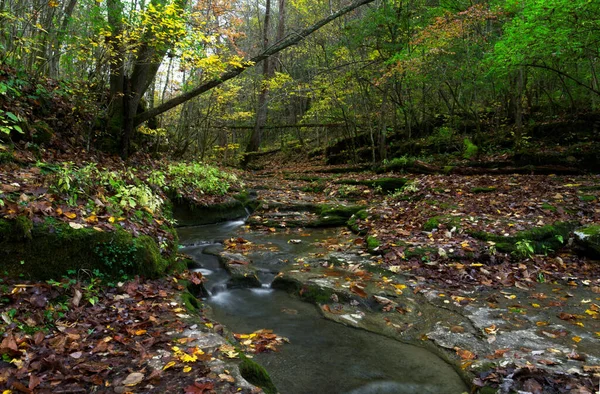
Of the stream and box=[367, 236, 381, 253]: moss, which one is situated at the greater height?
box=[367, 236, 381, 253]: moss

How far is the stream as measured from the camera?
10.9 feet

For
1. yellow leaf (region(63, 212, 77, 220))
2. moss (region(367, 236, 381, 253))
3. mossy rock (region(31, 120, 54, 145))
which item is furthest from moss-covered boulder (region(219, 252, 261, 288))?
mossy rock (region(31, 120, 54, 145))

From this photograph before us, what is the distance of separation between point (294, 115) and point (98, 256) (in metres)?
26.9

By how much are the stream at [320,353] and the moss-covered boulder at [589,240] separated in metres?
4.13

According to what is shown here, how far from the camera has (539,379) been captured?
297 centimetres

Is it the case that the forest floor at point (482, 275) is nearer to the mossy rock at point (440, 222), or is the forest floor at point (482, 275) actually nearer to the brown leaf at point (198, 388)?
the mossy rock at point (440, 222)

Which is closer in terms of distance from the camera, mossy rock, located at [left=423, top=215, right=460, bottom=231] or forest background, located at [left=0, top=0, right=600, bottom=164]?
mossy rock, located at [left=423, top=215, right=460, bottom=231]

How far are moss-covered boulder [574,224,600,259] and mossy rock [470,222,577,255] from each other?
0.25 meters

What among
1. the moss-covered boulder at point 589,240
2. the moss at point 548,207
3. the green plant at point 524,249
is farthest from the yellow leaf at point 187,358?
the moss at point 548,207

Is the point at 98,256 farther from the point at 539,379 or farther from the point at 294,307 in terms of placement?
the point at 539,379

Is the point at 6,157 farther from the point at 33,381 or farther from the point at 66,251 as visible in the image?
the point at 33,381

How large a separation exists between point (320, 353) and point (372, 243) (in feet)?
11.2

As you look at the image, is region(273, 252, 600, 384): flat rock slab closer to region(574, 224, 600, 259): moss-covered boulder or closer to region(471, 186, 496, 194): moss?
region(574, 224, 600, 259): moss-covered boulder

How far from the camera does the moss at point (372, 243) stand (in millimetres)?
6778
